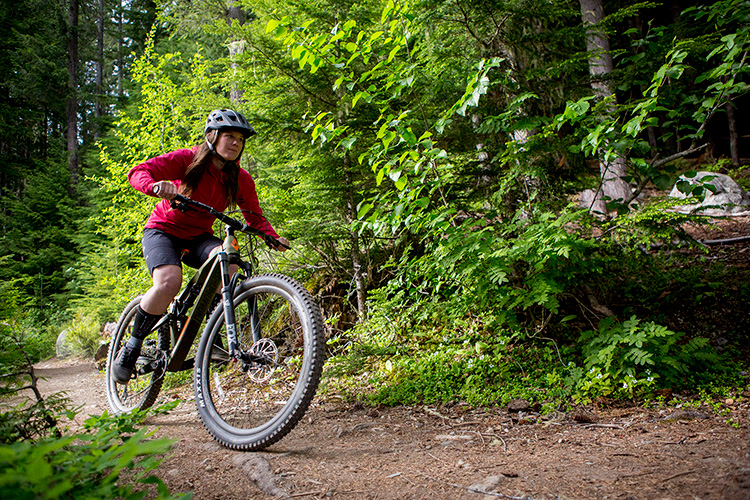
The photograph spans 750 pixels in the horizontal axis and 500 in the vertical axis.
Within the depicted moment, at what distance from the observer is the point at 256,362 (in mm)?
2717

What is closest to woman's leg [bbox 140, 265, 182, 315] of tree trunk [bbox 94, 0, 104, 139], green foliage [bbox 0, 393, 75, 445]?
green foliage [bbox 0, 393, 75, 445]

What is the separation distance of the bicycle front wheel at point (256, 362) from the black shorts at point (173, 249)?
0.70 m

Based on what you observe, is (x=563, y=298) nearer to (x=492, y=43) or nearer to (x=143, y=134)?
(x=492, y=43)

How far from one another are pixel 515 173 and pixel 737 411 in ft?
6.42

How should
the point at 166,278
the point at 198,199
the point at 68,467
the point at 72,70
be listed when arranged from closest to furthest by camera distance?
the point at 68,467 < the point at 166,278 < the point at 198,199 < the point at 72,70

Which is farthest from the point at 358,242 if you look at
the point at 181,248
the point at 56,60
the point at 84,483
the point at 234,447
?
the point at 56,60

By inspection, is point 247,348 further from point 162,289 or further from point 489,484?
point 489,484

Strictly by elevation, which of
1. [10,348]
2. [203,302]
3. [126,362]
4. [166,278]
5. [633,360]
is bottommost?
[633,360]

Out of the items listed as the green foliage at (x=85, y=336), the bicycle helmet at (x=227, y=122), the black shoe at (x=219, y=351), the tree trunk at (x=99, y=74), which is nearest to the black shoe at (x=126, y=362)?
the black shoe at (x=219, y=351)

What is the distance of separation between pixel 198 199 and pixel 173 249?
445 millimetres

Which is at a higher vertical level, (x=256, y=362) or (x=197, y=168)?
(x=197, y=168)

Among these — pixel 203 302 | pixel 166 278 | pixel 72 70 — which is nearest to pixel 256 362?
pixel 203 302

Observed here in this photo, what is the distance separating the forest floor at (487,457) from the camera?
168 cm

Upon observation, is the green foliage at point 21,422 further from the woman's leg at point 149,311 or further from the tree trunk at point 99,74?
the tree trunk at point 99,74
